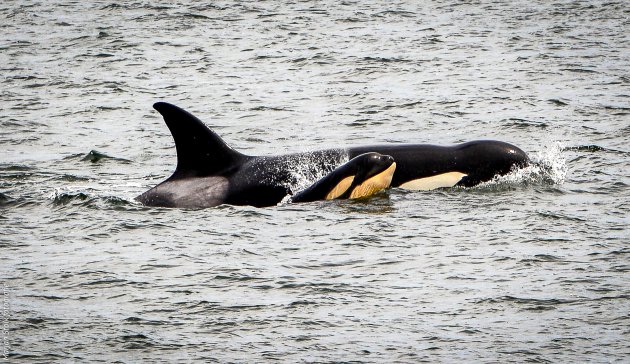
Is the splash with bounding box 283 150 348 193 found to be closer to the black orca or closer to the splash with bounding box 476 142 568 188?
the black orca

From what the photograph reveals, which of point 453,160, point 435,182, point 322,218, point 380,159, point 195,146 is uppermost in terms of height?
point 195,146

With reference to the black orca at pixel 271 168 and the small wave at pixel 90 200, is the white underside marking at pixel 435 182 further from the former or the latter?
the small wave at pixel 90 200

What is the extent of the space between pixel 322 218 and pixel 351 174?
86cm

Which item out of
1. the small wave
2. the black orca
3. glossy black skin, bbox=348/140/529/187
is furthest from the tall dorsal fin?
→ glossy black skin, bbox=348/140/529/187

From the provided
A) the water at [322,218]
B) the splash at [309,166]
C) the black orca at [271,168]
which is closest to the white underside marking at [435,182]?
the black orca at [271,168]

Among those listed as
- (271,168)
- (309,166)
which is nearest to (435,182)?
(309,166)

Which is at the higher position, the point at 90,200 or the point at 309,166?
the point at 309,166

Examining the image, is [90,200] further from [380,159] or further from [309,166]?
[380,159]

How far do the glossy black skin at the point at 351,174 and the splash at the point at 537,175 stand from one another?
1747mm

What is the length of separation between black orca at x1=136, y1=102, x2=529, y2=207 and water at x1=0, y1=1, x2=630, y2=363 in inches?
12.8

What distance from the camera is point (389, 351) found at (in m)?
11.2

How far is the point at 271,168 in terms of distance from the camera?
17.0 m

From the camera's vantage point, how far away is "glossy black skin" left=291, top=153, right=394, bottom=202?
1623 centimetres

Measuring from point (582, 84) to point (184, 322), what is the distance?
16.6 metres
